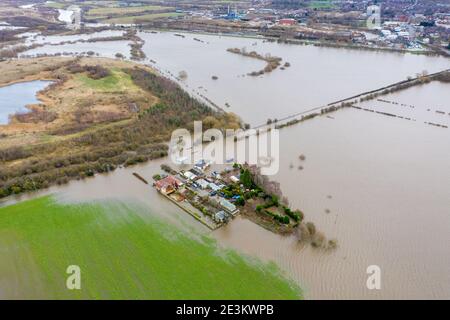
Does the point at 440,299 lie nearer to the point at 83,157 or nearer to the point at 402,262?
the point at 402,262

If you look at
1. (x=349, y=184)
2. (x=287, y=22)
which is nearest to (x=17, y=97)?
(x=349, y=184)

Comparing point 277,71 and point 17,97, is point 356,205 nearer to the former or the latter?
point 277,71

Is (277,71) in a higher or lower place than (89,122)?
higher

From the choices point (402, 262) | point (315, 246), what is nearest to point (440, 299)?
point (402, 262)

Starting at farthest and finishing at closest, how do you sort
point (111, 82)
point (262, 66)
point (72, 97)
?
point (262, 66), point (111, 82), point (72, 97)

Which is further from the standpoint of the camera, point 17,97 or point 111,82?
point 111,82

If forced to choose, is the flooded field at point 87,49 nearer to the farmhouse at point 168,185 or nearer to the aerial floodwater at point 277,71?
the aerial floodwater at point 277,71
